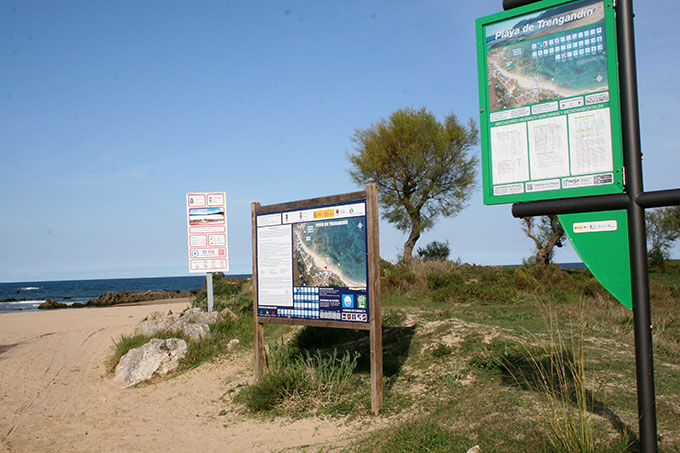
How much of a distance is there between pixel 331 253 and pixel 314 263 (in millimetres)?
352

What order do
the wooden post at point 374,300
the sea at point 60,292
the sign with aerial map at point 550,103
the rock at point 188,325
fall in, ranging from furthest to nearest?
the sea at point 60,292 → the rock at point 188,325 → the wooden post at point 374,300 → the sign with aerial map at point 550,103

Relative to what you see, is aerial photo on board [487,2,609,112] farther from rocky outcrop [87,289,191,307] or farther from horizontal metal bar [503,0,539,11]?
rocky outcrop [87,289,191,307]

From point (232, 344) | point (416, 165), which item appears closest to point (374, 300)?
point (232, 344)

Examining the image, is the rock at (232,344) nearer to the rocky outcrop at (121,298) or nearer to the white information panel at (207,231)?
the white information panel at (207,231)

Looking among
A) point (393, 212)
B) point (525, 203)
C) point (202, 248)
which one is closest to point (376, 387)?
point (525, 203)

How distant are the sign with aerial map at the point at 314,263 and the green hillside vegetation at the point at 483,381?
82 centimetres

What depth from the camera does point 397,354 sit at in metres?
8.23

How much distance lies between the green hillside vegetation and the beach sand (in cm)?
44

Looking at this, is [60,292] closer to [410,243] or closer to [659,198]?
[410,243]

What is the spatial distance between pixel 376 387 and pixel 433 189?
20.0 metres

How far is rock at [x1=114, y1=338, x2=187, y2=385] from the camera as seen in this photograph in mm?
9508

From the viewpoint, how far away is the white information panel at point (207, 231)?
14.2 metres

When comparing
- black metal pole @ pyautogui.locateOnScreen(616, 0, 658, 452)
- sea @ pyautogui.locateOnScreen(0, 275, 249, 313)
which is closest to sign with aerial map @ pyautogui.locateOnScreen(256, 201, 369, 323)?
black metal pole @ pyautogui.locateOnScreen(616, 0, 658, 452)

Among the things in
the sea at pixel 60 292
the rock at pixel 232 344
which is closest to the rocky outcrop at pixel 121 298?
the sea at pixel 60 292
